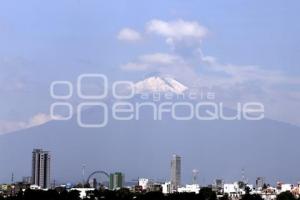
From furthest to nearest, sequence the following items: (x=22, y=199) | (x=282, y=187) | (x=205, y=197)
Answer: (x=282, y=187)
(x=205, y=197)
(x=22, y=199)

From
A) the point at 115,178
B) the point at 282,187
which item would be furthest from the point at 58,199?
the point at 115,178

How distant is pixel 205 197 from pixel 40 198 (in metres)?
32.2

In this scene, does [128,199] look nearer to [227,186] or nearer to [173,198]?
[173,198]

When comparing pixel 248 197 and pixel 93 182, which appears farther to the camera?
pixel 93 182

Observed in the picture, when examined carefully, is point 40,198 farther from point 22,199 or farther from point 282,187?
point 282,187

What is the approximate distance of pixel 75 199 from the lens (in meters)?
76.4

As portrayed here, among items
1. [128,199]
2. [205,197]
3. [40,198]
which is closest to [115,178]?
[205,197]

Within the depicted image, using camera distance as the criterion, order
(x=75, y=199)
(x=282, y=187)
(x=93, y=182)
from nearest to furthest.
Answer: (x=75, y=199), (x=282, y=187), (x=93, y=182)

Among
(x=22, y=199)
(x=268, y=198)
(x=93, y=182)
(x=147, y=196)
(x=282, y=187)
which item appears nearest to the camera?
(x=22, y=199)

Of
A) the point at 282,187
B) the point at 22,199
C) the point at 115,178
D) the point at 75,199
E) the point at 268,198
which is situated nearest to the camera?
the point at 22,199

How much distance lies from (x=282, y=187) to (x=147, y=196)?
8858 cm

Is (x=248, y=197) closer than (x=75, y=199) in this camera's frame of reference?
No

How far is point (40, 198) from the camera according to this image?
7075 cm

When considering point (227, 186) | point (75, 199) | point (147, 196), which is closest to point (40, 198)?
point (75, 199)
